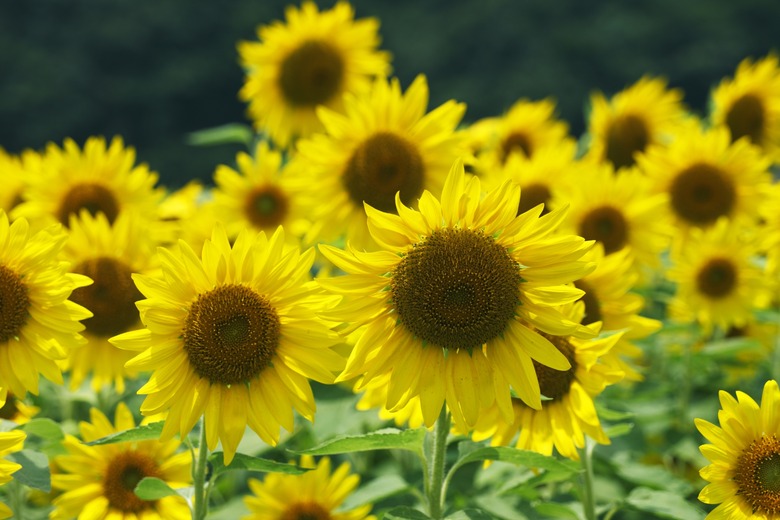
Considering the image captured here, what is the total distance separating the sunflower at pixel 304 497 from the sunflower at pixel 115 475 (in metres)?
0.22

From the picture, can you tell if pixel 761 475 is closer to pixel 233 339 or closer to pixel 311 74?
pixel 233 339

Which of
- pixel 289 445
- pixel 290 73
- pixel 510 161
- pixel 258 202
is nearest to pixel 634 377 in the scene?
pixel 289 445

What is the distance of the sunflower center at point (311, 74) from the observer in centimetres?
445

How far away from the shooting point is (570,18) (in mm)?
15828

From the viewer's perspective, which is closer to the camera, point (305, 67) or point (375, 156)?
point (375, 156)

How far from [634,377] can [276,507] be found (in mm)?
1076

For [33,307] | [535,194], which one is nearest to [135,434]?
[33,307]

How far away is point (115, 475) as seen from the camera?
2596 mm

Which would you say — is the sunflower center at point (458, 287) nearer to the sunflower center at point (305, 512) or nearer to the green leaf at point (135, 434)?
the green leaf at point (135, 434)

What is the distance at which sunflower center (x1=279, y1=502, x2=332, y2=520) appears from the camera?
8.89 feet

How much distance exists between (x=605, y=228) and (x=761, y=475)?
185cm

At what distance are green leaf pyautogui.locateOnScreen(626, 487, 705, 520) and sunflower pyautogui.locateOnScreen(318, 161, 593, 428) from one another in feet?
2.08

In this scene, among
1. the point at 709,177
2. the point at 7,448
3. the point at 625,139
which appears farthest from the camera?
the point at 625,139

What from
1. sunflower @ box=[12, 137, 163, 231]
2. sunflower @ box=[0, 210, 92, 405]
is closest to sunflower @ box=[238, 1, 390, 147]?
sunflower @ box=[12, 137, 163, 231]
